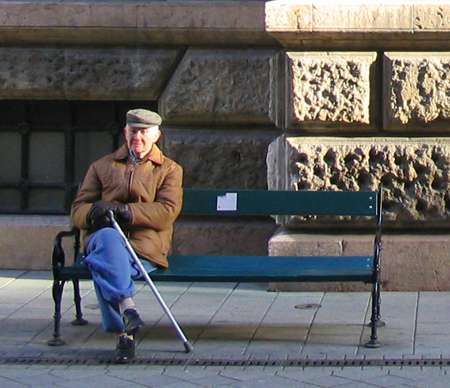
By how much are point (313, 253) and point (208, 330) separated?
4.11 feet

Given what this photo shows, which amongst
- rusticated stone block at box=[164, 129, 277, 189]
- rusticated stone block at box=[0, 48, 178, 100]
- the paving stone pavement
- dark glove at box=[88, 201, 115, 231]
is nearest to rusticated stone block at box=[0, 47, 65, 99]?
rusticated stone block at box=[0, 48, 178, 100]

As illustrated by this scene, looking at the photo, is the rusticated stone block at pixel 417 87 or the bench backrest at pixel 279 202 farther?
the rusticated stone block at pixel 417 87

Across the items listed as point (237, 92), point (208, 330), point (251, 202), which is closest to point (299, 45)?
point (237, 92)

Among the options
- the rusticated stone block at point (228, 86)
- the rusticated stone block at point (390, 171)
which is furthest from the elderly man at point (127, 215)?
the rusticated stone block at point (228, 86)

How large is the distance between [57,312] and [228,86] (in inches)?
97.4

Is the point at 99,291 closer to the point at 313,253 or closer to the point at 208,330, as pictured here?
the point at 208,330

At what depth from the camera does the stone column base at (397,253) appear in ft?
Answer: 25.9

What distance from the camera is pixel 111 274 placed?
247 inches

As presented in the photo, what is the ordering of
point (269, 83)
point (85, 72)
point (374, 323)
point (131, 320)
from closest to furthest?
point (131, 320)
point (374, 323)
point (269, 83)
point (85, 72)

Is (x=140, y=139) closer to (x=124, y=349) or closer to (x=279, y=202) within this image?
(x=279, y=202)

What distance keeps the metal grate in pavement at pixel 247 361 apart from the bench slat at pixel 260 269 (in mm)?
438

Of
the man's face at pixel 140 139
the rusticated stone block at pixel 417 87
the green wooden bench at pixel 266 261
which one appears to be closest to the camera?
the green wooden bench at pixel 266 261

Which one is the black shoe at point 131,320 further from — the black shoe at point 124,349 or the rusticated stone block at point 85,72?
the rusticated stone block at point 85,72

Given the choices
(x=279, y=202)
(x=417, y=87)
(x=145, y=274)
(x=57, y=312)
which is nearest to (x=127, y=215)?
(x=145, y=274)
